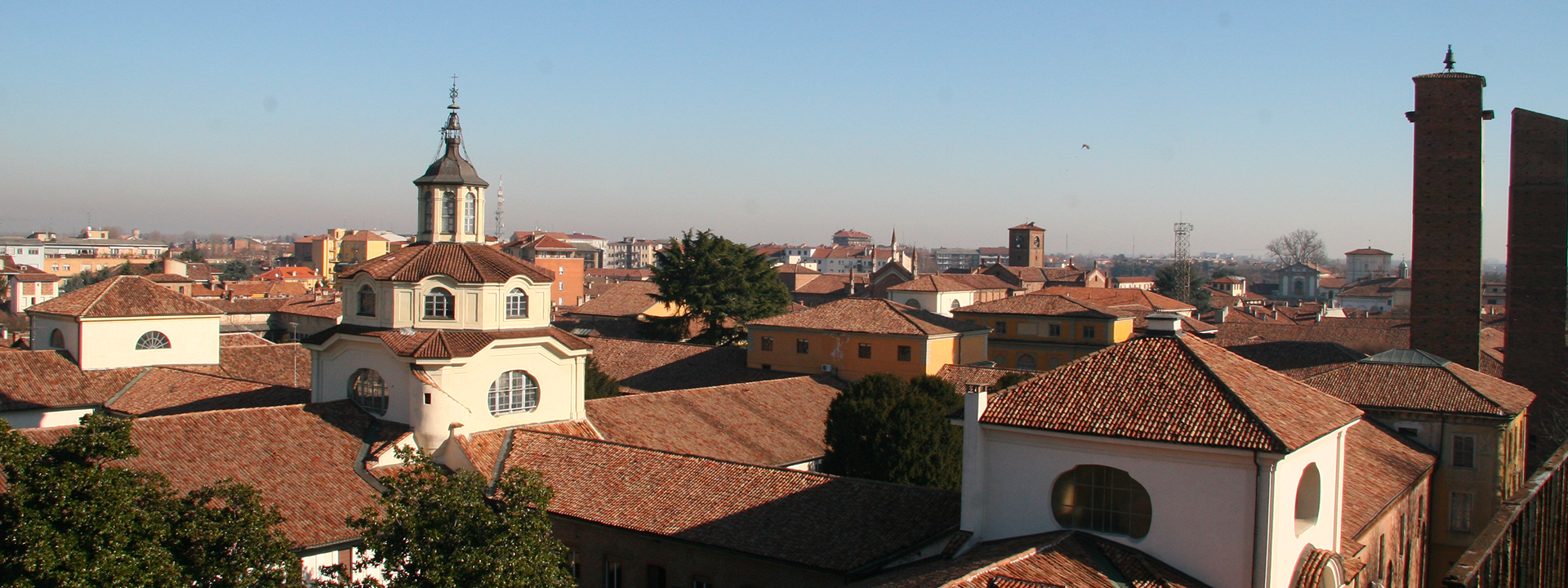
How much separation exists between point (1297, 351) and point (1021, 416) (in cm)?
2381

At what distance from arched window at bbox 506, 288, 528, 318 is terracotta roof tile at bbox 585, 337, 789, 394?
14008 millimetres

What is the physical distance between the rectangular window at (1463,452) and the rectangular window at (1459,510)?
689 mm

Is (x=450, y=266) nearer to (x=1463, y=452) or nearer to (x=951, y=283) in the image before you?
(x=1463, y=452)

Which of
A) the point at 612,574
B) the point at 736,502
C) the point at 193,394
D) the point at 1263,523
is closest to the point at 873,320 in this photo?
the point at 193,394

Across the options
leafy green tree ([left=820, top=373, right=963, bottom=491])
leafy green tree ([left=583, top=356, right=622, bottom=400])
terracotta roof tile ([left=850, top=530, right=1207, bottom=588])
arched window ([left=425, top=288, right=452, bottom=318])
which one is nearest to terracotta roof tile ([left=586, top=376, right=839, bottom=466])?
leafy green tree ([left=820, top=373, right=963, bottom=491])

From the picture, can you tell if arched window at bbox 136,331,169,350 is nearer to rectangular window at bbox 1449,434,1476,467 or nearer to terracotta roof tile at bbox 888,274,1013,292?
rectangular window at bbox 1449,434,1476,467

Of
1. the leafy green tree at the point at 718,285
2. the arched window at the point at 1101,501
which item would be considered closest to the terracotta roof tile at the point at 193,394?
the arched window at the point at 1101,501

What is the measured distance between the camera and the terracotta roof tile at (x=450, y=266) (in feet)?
63.8

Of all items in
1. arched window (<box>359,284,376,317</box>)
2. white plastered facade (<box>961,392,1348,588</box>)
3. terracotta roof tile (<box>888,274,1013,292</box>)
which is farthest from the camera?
terracotta roof tile (<box>888,274,1013,292</box>)

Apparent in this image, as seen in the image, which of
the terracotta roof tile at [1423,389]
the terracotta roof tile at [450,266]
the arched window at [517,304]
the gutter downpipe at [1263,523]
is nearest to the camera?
the gutter downpipe at [1263,523]

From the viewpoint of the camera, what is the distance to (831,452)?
73.6 feet

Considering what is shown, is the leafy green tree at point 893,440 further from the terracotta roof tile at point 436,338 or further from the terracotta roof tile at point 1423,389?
the terracotta roof tile at point 1423,389

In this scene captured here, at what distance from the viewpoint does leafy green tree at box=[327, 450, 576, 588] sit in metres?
11.2

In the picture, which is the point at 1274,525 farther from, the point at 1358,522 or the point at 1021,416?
the point at 1358,522
